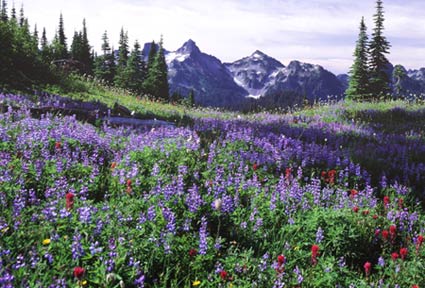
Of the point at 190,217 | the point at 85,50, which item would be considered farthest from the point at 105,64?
the point at 190,217

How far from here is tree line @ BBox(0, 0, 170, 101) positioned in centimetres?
1805

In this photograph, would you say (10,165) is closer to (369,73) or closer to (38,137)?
(38,137)

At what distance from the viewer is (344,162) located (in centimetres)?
705

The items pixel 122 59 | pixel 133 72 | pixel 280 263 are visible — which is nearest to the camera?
pixel 280 263

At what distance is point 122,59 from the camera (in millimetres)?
64500

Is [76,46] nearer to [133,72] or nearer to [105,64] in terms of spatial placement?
[105,64]

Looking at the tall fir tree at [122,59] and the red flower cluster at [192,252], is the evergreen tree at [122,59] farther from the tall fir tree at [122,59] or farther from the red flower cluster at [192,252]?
the red flower cluster at [192,252]

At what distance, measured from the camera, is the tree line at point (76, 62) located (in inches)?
711

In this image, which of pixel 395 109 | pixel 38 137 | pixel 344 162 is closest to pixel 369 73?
pixel 395 109

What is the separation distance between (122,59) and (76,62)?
133 feet

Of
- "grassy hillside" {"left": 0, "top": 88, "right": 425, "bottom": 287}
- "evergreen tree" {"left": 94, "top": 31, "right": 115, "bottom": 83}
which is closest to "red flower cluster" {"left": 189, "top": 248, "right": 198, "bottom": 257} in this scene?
"grassy hillside" {"left": 0, "top": 88, "right": 425, "bottom": 287}

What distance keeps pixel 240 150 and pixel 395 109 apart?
10591 mm

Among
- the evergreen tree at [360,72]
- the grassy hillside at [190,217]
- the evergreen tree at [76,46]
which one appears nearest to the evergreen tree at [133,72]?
the evergreen tree at [76,46]

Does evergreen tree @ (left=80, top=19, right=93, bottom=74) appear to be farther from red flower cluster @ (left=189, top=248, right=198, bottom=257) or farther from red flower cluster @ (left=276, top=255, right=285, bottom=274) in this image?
red flower cluster @ (left=276, top=255, right=285, bottom=274)
